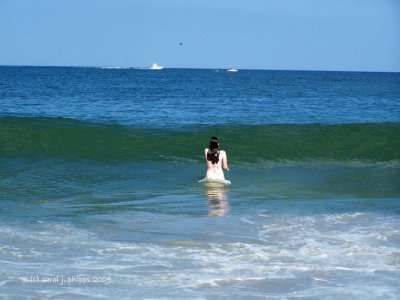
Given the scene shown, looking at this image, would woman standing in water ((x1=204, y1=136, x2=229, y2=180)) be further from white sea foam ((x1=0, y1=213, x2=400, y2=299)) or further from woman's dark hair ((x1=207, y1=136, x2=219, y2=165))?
white sea foam ((x1=0, y1=213, x2=400, y2=299))

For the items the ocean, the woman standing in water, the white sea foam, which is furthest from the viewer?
the woman standing in water

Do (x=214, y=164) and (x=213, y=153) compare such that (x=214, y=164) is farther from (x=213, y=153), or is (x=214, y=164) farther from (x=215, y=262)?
(x=215, y=262)

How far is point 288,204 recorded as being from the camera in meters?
9.88

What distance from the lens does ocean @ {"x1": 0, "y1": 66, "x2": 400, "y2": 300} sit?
5747 millimetres

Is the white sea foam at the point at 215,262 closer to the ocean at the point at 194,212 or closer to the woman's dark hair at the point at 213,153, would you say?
the ocean at the point at 194,212

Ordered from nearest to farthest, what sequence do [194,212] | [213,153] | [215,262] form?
[215,262] → [194,212] → [213,153]

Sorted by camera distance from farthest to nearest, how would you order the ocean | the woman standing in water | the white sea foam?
1. the woman standing in water
2. the ocean
3. the white sea foam

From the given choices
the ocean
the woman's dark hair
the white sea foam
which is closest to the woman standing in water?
the woman's dark hair

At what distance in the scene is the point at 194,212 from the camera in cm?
897

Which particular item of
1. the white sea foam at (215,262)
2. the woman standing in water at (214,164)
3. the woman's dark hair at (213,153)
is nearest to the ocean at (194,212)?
the white sea foam at (215,262)

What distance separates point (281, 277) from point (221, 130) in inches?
556

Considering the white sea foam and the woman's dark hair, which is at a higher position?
the woman's dark hair

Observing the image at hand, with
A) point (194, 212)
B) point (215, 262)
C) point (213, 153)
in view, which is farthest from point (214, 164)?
point (215, 262)

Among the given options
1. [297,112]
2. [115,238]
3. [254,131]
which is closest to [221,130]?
[254,131]
